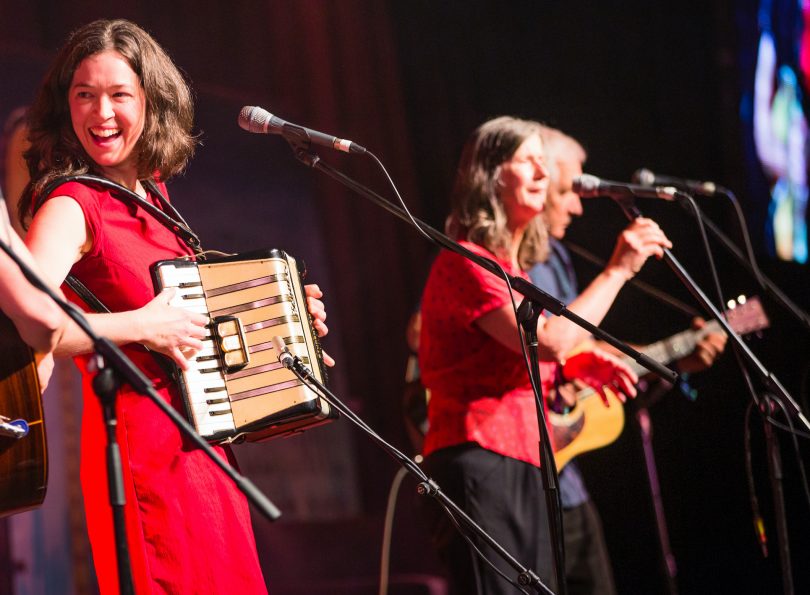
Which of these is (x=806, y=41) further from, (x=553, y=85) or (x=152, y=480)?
(x=152, y=480)

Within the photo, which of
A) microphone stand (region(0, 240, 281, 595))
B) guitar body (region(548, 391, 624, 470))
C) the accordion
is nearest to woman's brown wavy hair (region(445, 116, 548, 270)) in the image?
guitar body (region(548, 391, 624, 470))

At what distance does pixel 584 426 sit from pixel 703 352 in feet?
2.20

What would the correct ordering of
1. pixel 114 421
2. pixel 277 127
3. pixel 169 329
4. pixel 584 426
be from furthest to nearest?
pixel 584 426
pixel 277 127
pixel 169 329
pixel 114 421

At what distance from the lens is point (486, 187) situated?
127 inches

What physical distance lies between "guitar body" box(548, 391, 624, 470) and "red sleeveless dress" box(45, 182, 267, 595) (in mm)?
1886

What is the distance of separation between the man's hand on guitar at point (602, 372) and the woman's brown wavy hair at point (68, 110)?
5.08 ft

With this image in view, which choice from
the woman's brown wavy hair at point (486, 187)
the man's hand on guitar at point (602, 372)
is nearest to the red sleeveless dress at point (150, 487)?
the woman's brown wavy hair at point (486, 187)

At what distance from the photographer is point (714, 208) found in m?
4.82

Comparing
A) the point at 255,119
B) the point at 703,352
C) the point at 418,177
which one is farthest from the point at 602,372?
the point at 418,177

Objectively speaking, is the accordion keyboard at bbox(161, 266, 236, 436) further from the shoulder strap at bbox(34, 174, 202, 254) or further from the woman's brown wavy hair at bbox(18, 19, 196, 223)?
the woman's brown wavy hair at bbox(18, 19, 196, 223)

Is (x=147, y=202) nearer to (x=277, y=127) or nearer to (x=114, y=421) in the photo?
(x=277, y=127)

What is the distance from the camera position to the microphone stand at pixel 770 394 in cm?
260

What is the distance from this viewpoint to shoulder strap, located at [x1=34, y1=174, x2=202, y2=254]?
7.03 ft

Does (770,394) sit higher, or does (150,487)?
(150,487)
